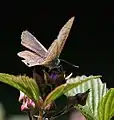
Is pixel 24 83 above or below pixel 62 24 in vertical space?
below

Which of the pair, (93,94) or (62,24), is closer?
(93,94)

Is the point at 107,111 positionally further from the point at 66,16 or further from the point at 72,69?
the point at 66,16

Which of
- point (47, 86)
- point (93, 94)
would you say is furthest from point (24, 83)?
point (93, 94)

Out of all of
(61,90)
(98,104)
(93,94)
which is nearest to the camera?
(61,90)

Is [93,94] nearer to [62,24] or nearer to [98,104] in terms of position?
[98,104]

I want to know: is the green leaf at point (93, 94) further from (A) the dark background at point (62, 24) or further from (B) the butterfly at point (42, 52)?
(A) the dark background at point (62, 24)

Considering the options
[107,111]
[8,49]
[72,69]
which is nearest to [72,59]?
[72,69]

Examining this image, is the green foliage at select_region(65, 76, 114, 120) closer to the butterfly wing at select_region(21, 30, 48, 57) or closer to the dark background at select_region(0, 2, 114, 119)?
the butterfly wing at select_region(21, 30, 48, 57)

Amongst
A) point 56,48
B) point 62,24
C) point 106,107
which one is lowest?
point 106,107

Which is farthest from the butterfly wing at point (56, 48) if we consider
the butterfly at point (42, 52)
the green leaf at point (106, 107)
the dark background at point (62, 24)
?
the dark background at point (62, 24)
